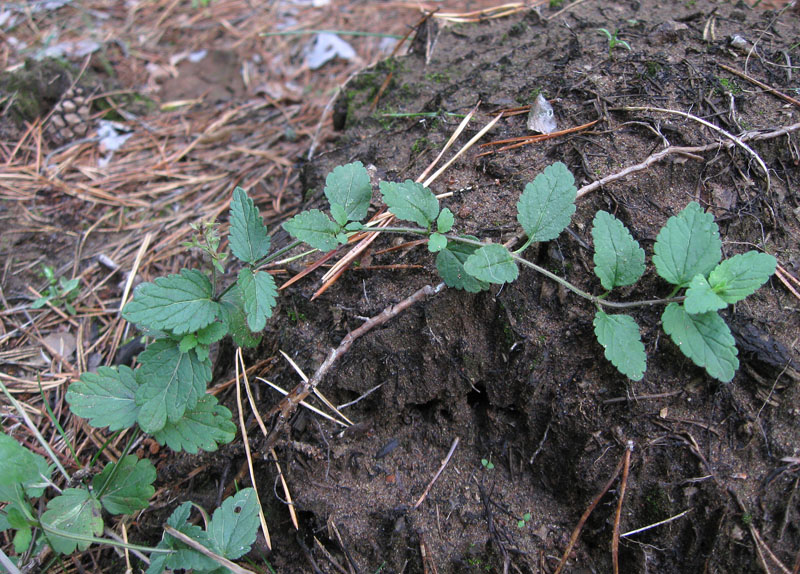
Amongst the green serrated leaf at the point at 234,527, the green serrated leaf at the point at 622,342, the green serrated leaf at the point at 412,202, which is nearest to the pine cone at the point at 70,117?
the green serrated leaf at the point at 412,202

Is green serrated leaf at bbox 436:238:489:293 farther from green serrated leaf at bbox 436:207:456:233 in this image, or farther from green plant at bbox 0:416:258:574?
green plant at bbox 0:416:258:574

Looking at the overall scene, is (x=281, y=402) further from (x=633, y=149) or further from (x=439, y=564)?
(x=633, y=149)

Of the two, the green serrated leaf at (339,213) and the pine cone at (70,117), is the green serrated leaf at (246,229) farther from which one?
the pine cone at (70,117)

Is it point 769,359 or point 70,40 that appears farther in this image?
point 70,40

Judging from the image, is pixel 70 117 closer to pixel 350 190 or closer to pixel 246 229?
pixel 246 229

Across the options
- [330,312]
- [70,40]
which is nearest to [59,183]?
[70,40]

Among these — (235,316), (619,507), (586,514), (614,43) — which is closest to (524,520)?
(586,514)

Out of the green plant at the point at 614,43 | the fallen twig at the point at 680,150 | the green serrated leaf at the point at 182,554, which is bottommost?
the green serrated leaf at the point at 182,554

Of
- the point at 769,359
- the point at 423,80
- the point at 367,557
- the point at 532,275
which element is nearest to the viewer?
the point at 769,359
